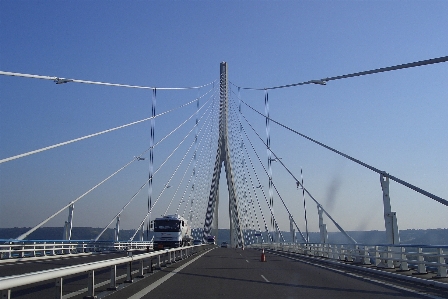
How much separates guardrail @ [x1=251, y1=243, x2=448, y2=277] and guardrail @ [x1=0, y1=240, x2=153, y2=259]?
11943 millimetres

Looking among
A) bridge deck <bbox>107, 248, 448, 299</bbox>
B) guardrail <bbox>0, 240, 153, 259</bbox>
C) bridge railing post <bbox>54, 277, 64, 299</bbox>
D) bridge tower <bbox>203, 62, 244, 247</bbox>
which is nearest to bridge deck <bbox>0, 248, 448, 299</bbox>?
bridge deck <bbox>107, 248, 448, 299</bbox>

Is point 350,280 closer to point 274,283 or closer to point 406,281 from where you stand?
point 406,281

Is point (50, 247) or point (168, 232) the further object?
point (168, 232)

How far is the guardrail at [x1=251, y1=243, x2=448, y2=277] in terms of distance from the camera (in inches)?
685

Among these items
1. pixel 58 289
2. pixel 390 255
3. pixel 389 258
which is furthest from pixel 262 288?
pixel 390 255

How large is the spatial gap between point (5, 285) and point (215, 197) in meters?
52.2

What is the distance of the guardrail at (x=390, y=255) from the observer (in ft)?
57.1

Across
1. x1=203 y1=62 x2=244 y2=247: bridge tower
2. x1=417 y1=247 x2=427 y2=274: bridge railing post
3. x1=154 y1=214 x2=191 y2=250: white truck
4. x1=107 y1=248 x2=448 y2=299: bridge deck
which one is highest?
x1=203 y1=62 x2=244 y2=247: bridge tower

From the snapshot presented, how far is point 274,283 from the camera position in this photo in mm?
15828

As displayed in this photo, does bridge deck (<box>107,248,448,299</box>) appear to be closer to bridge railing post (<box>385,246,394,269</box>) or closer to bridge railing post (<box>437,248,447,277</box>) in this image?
bridge railing post (<box>437,248,447,277</box>)

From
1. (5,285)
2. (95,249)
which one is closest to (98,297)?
(5,285)

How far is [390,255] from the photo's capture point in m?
23.1

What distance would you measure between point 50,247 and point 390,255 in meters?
26.4

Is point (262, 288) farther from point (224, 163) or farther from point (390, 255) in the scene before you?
point (224, 163)
